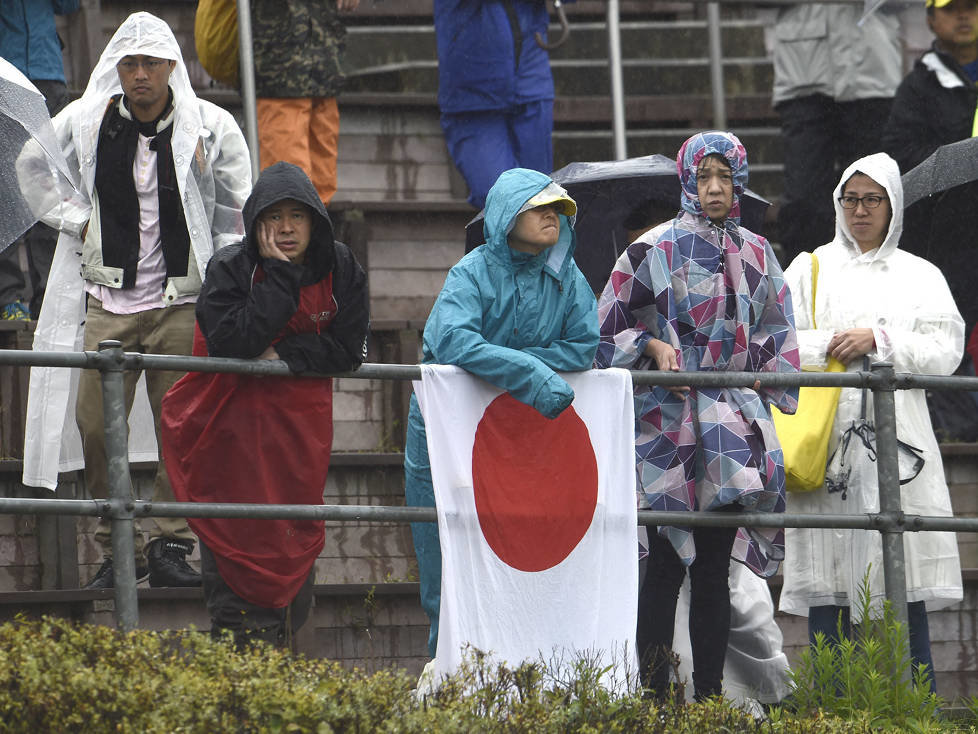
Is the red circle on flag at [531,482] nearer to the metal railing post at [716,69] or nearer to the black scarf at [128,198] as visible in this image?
the black scarf at [128,198]

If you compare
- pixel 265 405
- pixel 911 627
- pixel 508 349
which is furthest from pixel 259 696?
pixel 911 627

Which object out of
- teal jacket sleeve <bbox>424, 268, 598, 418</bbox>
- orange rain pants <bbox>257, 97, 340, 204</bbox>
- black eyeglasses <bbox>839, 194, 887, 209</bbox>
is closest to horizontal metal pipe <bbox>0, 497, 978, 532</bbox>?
teal jacket sleeve <bbox>424, 268, 598, 418</bbox>

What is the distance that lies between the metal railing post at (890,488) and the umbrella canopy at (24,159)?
292cm

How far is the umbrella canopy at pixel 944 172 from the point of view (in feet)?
30.0

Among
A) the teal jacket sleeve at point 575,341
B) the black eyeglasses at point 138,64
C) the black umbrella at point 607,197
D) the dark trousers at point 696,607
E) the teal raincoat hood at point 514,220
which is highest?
the black eyeglasses at point 138,64

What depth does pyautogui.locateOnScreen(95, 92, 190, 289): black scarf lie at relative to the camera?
310 inches

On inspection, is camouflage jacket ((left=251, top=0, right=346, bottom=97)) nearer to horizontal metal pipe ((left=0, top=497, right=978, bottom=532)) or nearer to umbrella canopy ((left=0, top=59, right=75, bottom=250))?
umbrella canopy ((left=0, top=59, right=75, bottom=250))

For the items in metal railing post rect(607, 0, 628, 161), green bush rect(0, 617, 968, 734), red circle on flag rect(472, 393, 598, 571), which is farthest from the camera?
metal railing post rect(607, 0, 628, 161)

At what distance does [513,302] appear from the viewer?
700 centimetres

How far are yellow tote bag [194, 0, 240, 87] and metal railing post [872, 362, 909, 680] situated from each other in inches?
157

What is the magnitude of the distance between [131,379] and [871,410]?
2.80m

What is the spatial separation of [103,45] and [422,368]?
5.57 meters

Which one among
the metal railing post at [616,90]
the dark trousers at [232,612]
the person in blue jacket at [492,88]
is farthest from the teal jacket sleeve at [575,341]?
the metal railing post at [616,90]

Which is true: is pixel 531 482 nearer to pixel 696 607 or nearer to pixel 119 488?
pixel 696 607
